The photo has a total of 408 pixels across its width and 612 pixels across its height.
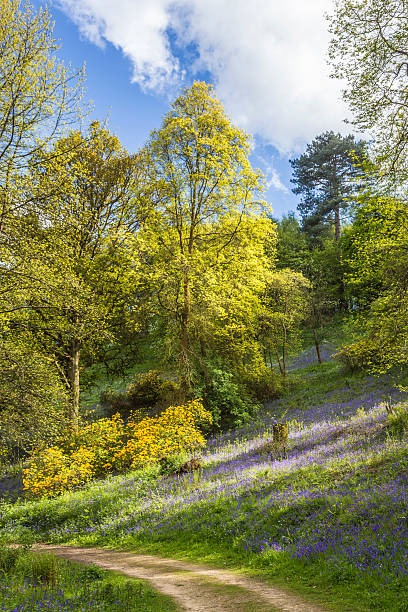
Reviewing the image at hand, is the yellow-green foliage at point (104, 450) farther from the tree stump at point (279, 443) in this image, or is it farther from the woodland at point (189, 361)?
the tree stump at point (279, 443)

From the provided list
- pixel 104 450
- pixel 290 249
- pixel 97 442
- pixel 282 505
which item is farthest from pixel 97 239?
pixel 290 249

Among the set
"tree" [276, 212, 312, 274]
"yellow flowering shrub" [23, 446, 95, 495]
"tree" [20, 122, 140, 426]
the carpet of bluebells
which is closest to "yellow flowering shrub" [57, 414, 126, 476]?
"yellow flowering shrub" [23, 446, 95, 495]

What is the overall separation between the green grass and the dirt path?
0.34 meters

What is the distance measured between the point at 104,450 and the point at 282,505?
→ 9.88m

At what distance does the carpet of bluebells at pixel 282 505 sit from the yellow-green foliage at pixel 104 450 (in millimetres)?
917

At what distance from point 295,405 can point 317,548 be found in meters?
14.1

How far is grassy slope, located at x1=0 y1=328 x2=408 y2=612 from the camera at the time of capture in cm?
539

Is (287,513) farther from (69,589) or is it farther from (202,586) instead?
(69,589)

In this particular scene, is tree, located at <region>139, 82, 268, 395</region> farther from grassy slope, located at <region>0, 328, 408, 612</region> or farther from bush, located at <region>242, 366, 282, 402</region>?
grassy slope, located at <region>0, 328, 408, 612</region>

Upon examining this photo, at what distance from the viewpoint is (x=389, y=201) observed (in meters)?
10.4

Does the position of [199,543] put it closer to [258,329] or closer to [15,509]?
[15,509]

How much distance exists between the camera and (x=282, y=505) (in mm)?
7793

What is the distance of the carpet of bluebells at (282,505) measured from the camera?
598 centimetres

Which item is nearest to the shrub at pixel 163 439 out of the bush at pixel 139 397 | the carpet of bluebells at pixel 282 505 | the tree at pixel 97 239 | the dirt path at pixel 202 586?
the carpet of bluebells at pixel 282 505
